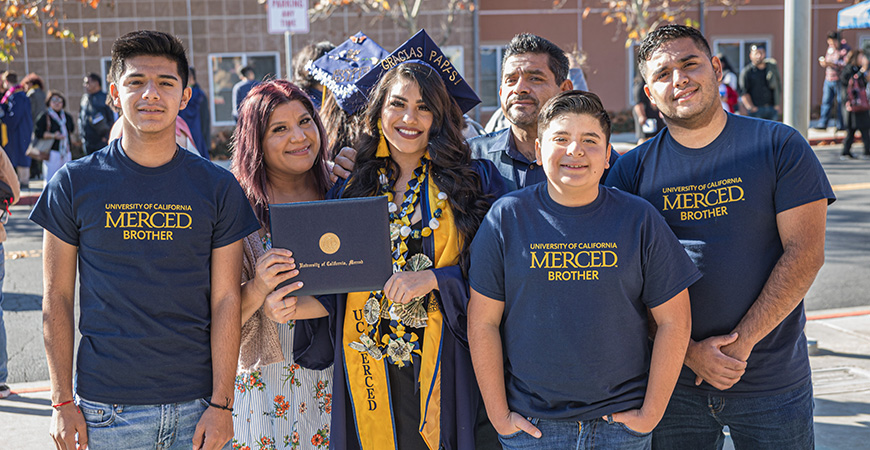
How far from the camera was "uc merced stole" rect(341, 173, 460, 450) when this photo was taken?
3.03 m

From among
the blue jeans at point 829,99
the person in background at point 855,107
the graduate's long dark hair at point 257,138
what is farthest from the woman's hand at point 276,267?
the blue jeans at point 829,99

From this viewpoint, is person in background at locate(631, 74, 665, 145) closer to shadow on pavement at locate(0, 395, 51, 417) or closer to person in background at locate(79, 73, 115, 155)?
person in background at locate(79, 73, 115, 155)

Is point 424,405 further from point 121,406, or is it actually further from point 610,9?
point 610,9

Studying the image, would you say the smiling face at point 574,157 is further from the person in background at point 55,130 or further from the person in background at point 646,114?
the person in background at point 55,130

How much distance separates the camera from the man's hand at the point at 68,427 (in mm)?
2535

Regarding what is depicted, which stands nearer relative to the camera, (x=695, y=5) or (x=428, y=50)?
(x=428, y=50)

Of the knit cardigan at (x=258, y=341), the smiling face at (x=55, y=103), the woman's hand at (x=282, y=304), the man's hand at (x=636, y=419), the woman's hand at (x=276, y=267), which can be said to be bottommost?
the man's hand at (x=636, y=419)

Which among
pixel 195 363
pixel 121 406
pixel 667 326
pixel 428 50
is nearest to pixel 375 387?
pixel 195 363

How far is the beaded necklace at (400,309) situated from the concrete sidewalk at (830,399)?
227cm

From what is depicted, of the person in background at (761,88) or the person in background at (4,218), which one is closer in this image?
the person in background at (4,218)

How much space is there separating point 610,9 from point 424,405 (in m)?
18.9

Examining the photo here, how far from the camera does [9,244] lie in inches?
386

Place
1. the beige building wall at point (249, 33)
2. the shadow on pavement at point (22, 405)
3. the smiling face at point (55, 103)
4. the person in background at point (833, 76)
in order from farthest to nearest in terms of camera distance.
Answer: the beige building wall at point (249, 33)
the person in background at point (833, 76)
the smiling face at point (55, 103)
the shadow on pavement at point (22, 405)

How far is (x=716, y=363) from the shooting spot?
105 inches
